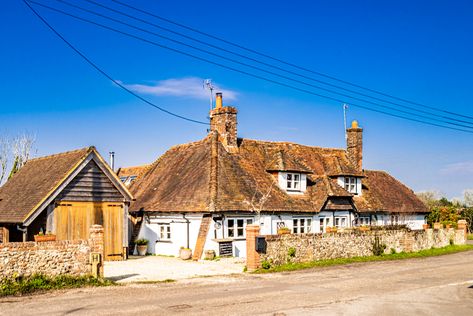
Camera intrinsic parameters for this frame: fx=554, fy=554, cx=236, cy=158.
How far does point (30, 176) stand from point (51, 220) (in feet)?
18.4

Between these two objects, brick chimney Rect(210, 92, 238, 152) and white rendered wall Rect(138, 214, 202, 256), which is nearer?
white rendered wall Rect(138, 214, 202, 256)

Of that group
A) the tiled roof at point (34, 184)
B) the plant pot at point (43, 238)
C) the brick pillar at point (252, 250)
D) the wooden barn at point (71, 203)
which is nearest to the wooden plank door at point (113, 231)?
the wooden barn at point (71, 203)

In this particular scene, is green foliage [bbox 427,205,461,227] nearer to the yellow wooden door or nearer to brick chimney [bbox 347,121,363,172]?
brick chimney [bbox 347,121,363,172]

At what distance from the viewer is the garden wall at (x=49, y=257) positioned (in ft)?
62.3

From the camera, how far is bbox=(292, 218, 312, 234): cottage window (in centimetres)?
3656

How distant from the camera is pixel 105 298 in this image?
1783 cm

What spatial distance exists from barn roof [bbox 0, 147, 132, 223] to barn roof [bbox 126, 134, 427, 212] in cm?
518

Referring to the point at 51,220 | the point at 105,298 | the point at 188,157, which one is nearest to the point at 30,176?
the point at 51,220

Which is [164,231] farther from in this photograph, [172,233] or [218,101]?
[218,101]

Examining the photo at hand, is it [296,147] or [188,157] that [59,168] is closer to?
[188,157]

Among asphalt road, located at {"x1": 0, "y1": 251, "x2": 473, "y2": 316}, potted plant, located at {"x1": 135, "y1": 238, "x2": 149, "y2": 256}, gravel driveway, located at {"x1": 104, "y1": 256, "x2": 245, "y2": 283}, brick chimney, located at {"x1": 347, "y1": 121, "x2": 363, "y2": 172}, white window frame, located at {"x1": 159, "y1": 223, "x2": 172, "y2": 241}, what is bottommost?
asphalt road, located at {"x1": 0, "y1": 251, "x2": 473, "y2": 316}

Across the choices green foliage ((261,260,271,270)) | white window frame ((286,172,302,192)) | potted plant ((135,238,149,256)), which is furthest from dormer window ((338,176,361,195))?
green foliage ((261,260,271,270))

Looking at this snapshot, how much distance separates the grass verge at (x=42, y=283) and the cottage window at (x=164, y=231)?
517 inches

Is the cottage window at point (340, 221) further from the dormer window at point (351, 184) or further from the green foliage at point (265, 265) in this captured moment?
A: the green foliage at point (265, 265)
